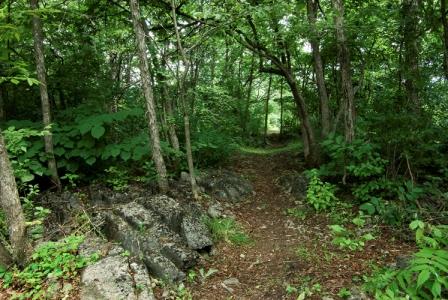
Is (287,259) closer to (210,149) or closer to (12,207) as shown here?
(12,207)

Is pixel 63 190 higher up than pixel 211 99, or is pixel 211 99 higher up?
pixel 211 99

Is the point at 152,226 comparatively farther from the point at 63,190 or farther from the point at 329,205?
the point at 329,205

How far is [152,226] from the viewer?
17.5ft

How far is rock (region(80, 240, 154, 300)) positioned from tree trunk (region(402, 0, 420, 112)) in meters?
6.79

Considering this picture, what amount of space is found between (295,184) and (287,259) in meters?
3.15

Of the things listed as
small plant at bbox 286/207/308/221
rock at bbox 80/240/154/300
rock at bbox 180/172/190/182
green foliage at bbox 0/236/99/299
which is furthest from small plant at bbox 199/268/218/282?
rock at bbox 180/172/190/182

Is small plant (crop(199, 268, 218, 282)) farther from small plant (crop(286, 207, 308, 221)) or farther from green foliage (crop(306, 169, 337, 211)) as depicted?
green foliage (crop(306, 169, 337, 211))

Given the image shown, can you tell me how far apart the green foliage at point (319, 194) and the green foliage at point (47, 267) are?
4.22 metres

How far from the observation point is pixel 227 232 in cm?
601

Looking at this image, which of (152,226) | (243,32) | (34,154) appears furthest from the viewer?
(243,32)

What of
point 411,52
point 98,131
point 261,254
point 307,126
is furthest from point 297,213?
point 411,52

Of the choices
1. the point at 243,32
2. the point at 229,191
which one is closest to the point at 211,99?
the point at 243,32

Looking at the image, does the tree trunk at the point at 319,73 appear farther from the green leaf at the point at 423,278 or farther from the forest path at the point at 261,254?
the green leaf at the point at 423,278

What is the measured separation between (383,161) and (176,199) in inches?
157
